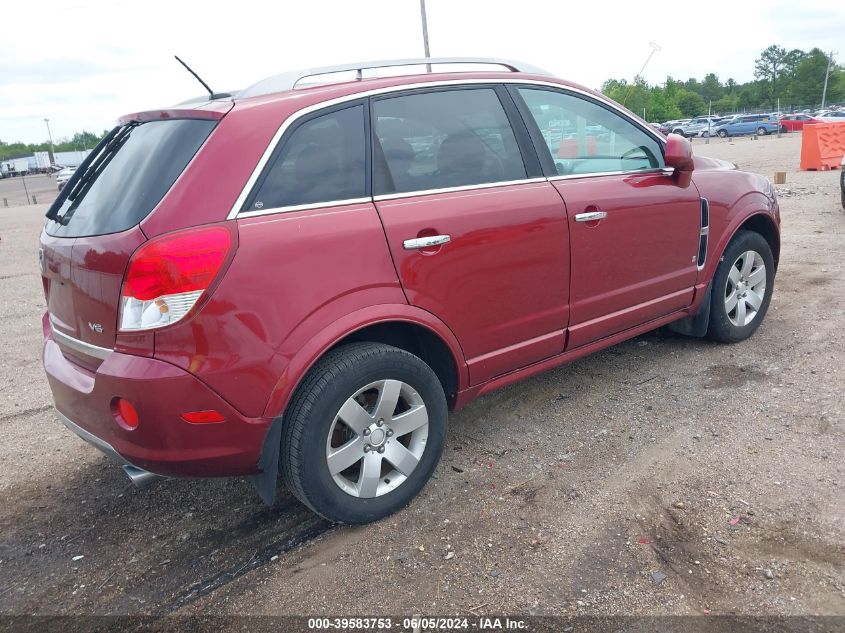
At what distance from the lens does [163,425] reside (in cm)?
252

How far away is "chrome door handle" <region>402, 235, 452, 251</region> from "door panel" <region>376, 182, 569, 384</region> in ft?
0.06

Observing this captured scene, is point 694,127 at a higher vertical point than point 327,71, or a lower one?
lower

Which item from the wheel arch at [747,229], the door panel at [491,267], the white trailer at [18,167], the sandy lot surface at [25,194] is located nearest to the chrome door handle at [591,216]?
the door panel at [491,267]

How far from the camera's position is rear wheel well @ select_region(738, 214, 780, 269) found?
479 centimetres

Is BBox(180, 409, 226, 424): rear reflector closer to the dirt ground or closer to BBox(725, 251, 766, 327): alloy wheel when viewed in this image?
the dirt ground

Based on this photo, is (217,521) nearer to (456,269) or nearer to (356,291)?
(356,291)

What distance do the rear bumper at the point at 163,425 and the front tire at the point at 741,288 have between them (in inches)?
130

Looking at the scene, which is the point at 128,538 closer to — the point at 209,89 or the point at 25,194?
the point at 209,89

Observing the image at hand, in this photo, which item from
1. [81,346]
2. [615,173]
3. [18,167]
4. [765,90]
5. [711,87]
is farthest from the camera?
[711,87]

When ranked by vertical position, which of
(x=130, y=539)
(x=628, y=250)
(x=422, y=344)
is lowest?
(x=130, y=539)

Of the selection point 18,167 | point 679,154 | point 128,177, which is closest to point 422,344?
point 128,177

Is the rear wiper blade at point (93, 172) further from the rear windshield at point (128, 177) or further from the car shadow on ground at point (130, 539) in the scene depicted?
the car shadow on ground at point (130, 539)

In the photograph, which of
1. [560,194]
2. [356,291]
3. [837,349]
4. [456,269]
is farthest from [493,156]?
[837,349]

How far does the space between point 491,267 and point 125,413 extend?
1682 millimetres
